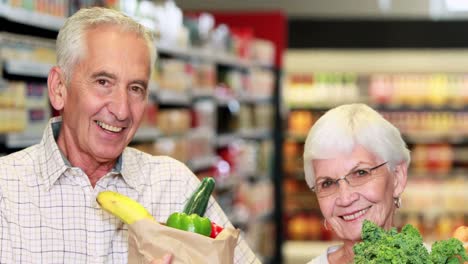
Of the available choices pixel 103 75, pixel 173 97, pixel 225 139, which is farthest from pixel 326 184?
pixel 225 139

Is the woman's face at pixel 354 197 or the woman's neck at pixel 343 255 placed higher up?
the woman's face at pixel 354 197

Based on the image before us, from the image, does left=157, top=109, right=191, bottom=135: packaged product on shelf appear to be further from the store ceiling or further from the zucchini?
the store ceiling

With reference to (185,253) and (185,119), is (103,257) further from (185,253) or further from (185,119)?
(185,119)

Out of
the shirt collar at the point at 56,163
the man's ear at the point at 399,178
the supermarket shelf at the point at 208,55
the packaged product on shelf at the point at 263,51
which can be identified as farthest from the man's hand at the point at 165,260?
the packaged product on shelf at the point at 263,51

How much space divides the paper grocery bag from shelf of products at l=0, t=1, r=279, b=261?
218cm

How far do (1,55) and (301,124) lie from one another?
28.2 feet

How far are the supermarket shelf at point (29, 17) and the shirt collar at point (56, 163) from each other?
1.51 m

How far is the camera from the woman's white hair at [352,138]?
2771 millimetres

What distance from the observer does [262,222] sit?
37.0 ft

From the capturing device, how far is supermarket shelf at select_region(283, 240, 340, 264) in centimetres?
1244

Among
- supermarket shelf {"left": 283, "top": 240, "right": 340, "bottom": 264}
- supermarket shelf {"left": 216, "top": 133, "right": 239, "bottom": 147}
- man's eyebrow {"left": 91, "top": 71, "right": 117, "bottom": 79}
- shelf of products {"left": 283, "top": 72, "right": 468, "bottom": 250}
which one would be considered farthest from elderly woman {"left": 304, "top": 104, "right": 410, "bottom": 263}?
supermarket shelf {"left": 283, "top": 240, "right": 340, "bottom": 264}

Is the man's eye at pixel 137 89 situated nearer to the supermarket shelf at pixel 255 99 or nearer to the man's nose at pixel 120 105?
the man's nose at pixel 120 105

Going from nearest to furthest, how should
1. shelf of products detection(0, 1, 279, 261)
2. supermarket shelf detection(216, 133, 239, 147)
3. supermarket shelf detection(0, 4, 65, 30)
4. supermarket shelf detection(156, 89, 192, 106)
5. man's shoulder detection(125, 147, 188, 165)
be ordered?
man's shoulder detection(125, 147, 188, 165) < supermarket shelf detection(0, 4, 65, 30) < shelf of products detection(0, 1, 279, 261) < supermarket shelf detection(156, 89, 192, 106) < supermarket shelf detection(216, 133, 239, 147)

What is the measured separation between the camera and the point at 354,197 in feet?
9.02
